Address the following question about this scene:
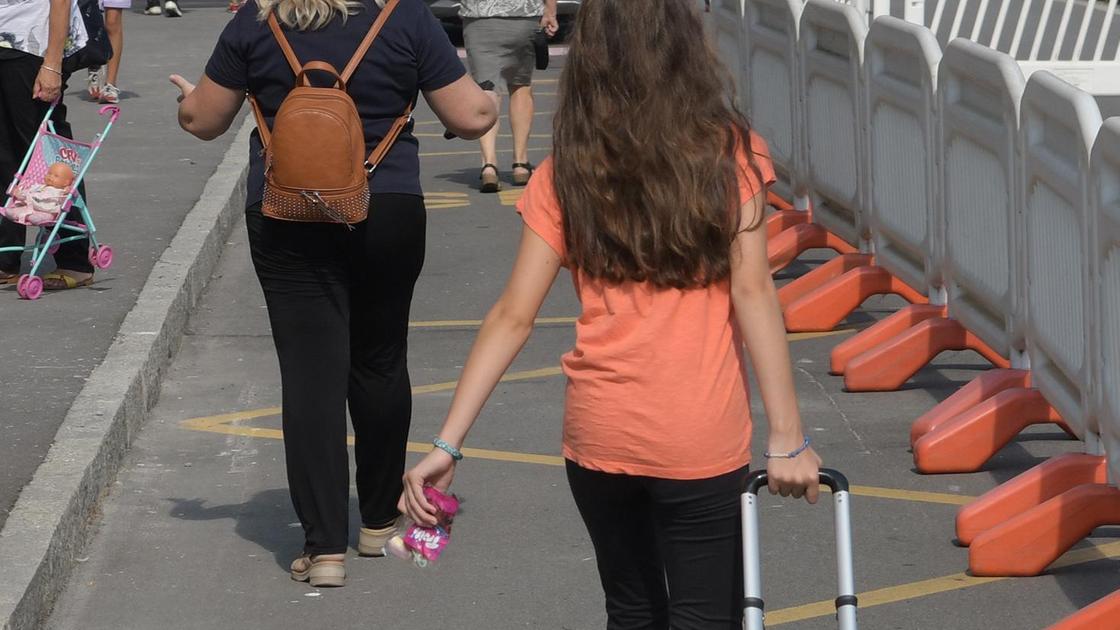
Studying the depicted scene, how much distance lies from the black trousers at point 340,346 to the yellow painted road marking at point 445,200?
6.85m

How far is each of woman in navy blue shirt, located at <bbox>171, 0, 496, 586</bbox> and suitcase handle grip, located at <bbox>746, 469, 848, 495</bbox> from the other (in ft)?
6.40

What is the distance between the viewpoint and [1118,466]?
521 cm

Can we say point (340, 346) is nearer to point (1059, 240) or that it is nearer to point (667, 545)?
point (667, 545)

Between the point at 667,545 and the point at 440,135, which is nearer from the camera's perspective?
the point at 667,545

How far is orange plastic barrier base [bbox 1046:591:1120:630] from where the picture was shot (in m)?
4.49

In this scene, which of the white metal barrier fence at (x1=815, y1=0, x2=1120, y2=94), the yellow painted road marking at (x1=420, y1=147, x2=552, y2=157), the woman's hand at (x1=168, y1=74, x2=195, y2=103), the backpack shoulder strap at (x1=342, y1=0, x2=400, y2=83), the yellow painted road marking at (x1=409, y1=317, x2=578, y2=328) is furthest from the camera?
the yellow painted road marking at (x1=420, y1=147, x2=552, y2=157)

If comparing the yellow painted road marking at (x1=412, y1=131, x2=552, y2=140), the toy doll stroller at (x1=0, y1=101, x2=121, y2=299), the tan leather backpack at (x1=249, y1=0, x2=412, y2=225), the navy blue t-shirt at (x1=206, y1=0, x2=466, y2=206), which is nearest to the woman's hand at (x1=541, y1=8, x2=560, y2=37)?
the yellow painted road marking at (x1=412, y1=131, x2=552, y2=140)

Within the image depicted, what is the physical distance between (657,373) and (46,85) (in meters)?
5.73

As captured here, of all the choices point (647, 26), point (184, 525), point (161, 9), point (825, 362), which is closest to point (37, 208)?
point (184, 525)

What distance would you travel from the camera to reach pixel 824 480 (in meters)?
3.35

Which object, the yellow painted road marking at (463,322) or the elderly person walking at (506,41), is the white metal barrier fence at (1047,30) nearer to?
the yellow painted road marking at (463,322)

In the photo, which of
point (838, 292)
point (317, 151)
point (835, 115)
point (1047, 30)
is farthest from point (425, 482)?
point (1047, 30)

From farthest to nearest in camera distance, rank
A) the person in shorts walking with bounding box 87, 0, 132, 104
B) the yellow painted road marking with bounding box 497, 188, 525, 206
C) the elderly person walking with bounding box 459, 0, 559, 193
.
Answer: the person in shorts walking with bounding box 87, 0, 132, 104 < the yellow painted road marking with bounding box 497, 188, 525, 206 < the elderly person walking with bounding box 459, 0, 559, 193

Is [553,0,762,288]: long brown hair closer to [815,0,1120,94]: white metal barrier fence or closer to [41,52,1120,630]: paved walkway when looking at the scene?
[41,52,1120,630]: paved walkway
